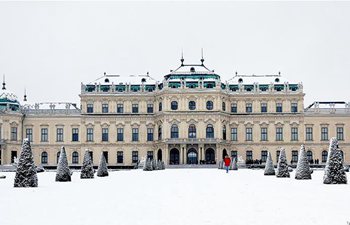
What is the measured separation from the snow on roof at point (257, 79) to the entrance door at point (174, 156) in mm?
9459

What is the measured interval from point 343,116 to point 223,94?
12519mm

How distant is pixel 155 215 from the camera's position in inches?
453

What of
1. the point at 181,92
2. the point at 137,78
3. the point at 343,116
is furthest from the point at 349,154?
the point at 137,78

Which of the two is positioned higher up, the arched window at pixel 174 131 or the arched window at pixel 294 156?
the arched window at pixel 174 131

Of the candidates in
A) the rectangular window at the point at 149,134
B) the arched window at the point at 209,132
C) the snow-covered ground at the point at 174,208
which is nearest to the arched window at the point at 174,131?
the arched window at the point at 209,132

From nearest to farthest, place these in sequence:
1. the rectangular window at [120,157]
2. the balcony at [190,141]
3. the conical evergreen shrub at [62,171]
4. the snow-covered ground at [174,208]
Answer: the snow-covered ground at [174,208], the conical evergreen shrub at [62,171], the balcony at [190,141], the rectangular window at [120,157]

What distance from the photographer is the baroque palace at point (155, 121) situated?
203ft

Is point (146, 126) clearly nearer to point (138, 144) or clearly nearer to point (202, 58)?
point (138, 144)

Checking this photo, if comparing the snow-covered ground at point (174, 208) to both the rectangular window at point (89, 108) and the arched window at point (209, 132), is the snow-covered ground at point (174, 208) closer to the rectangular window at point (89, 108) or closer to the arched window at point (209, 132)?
the arched window at point (209, 132)

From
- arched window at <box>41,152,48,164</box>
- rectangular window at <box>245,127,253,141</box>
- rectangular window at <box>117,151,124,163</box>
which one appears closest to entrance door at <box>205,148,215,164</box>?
rectangular window at <box>245,127,253,141</box>

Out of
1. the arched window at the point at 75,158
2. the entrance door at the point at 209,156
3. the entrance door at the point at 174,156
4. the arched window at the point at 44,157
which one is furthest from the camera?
the arched window at the point at 44,157

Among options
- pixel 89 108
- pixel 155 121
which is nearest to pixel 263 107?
pixel 155 121

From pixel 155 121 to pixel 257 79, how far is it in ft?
37.2

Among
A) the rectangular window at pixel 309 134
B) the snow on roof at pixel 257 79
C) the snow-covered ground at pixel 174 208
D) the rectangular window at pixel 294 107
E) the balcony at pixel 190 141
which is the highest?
the snow on roof at pixel 257 79
